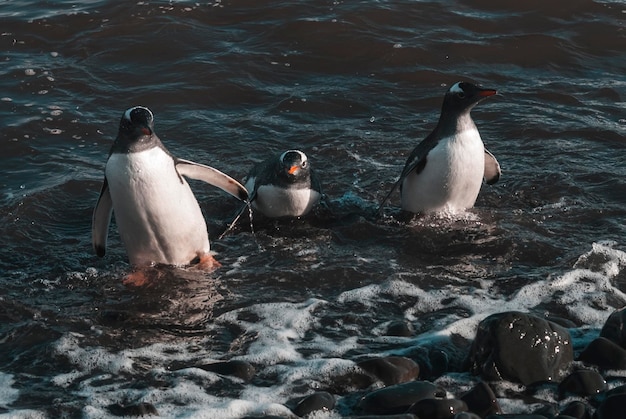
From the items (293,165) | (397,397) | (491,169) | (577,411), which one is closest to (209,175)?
(293,165)

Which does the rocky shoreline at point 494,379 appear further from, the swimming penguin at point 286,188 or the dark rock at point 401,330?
the swimming penguin at point 286,188

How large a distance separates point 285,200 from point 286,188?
0.10 meters

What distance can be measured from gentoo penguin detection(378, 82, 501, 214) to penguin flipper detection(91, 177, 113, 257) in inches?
89.4

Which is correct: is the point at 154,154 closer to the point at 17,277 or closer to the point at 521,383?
the point at 17,277

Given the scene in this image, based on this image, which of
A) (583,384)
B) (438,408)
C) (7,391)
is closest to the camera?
(438,408)

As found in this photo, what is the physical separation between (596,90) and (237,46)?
4391mm

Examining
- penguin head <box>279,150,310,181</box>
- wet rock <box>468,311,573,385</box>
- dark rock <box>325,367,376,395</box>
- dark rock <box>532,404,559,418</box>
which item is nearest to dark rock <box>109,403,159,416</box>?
dark rock <box>325,367,376,395</box>

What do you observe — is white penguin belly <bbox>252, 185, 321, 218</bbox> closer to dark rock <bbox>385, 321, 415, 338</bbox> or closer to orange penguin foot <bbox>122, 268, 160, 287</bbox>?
orange penguin foot <bbox>122, 268, 160, 287</bbox>

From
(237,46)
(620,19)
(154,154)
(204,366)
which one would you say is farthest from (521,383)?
(620,19)

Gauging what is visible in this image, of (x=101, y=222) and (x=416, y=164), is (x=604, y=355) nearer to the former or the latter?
(x=416, y=164)

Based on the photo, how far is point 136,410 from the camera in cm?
561

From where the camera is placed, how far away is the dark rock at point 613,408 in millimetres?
5272

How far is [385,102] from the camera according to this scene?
37.1 feet

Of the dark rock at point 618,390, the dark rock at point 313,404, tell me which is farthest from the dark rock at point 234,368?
the dark rock at point 618,390
